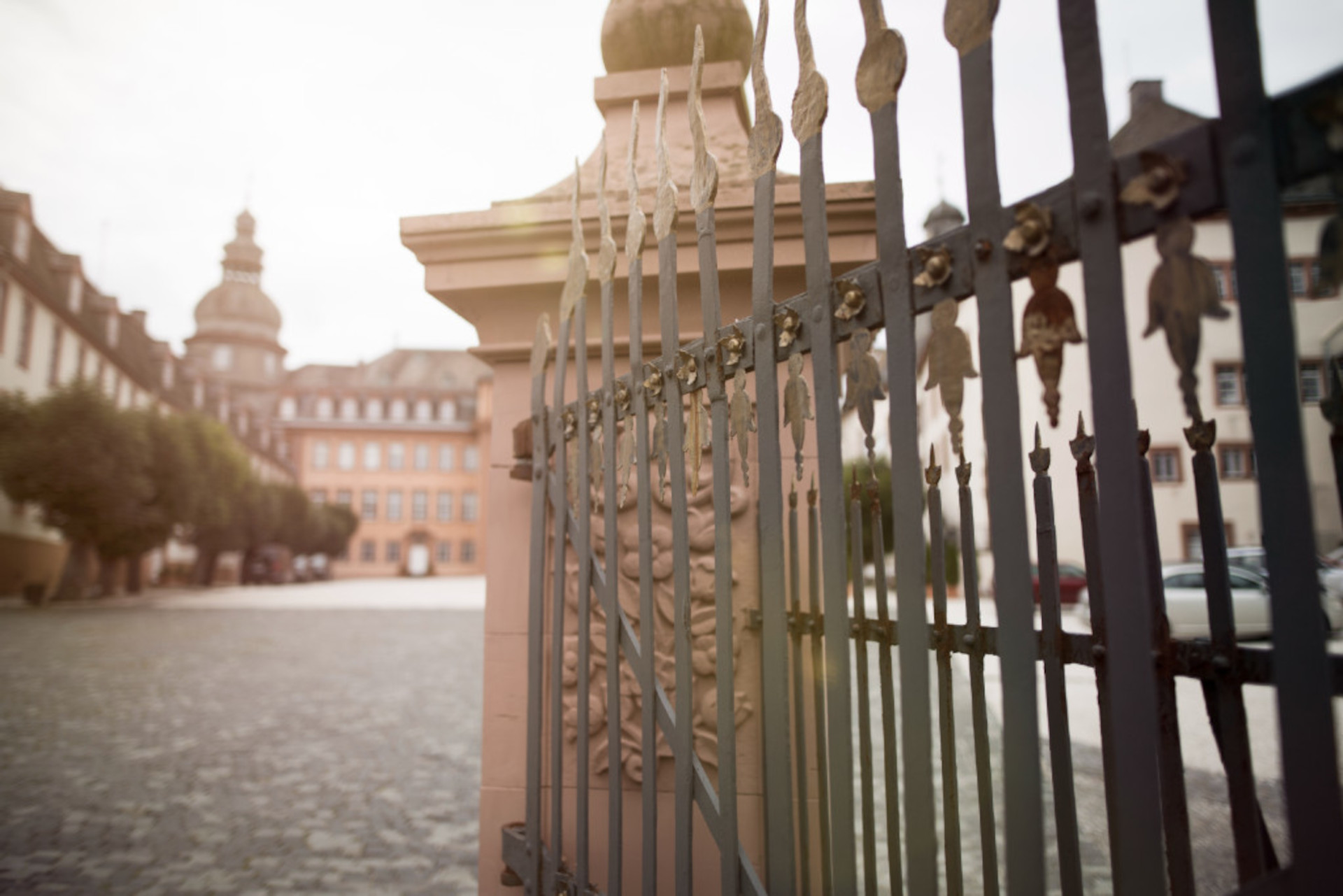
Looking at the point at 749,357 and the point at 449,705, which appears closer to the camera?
the point at 749,357

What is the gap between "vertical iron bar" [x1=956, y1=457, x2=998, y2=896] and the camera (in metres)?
1.85

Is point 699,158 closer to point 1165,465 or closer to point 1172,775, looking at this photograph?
point 1172,775

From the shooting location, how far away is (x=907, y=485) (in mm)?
1146

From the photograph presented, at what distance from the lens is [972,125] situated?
1.04 metres

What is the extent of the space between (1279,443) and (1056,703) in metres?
1.09

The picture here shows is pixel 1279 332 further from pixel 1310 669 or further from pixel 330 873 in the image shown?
pixel 330 873

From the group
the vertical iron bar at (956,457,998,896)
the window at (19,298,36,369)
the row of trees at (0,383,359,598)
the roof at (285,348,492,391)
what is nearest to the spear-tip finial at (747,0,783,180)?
the vertical iron bar at (956,457,998,896)

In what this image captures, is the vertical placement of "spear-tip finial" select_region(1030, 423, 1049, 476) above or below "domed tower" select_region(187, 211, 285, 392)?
below

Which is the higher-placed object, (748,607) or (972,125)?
(972,125)

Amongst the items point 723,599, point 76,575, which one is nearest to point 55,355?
point 76,575

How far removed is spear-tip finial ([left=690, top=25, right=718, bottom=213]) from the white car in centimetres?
928

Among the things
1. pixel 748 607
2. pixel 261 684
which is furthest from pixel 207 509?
pixel 748 607

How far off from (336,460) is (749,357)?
6300 cm

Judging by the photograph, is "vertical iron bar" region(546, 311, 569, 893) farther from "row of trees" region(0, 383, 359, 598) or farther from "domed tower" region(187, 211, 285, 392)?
"domed tower" region(187, 211, 285, 392)
